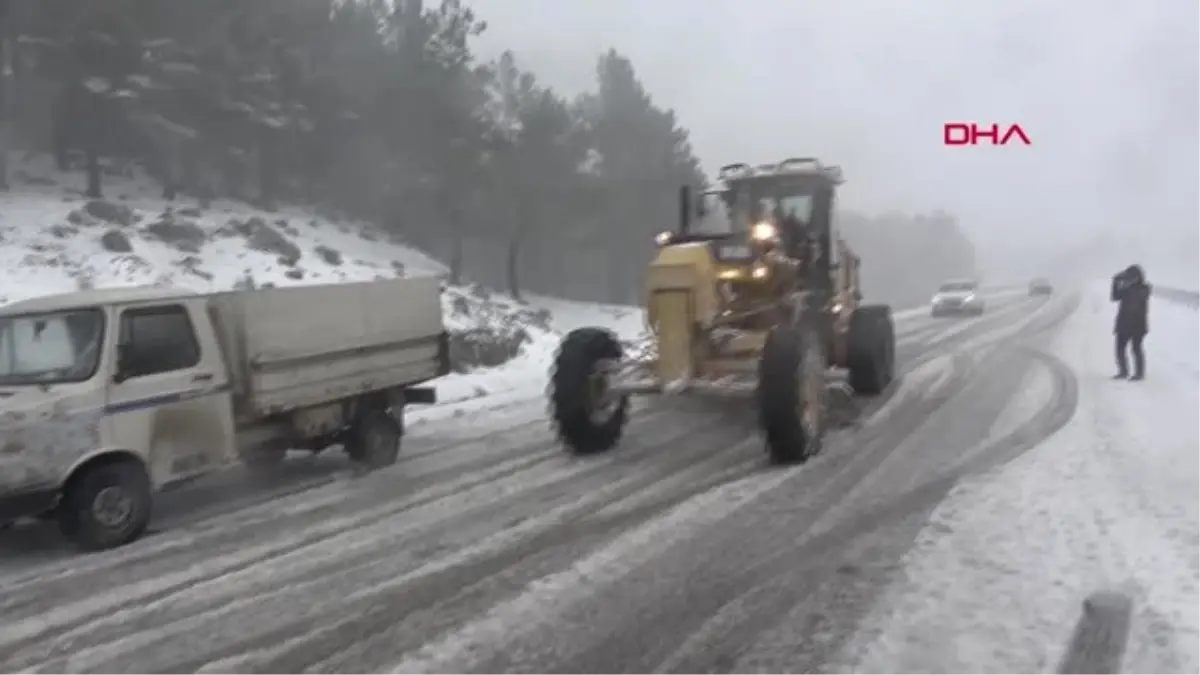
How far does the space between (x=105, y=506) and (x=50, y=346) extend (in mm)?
1391

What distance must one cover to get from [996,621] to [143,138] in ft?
128

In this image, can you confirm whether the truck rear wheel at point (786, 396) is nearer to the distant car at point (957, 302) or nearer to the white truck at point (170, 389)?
the white truck at point (170, 389)

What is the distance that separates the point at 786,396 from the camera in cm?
976

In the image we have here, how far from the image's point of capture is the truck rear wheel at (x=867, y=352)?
14266mm

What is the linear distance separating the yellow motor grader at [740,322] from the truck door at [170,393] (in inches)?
134

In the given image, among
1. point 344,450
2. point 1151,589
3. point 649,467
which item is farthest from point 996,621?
point 344,450

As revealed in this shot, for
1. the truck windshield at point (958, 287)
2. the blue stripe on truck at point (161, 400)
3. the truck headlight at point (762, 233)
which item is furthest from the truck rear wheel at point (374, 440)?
the truck windshield at point (958, 287)

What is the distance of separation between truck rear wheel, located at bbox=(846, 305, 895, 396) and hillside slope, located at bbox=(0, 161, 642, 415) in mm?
5226

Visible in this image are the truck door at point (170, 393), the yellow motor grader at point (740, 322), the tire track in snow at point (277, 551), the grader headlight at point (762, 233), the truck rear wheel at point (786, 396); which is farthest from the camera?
the grader headlight at point (762, 233)

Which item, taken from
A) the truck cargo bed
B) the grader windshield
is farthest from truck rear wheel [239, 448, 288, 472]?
the grader windshield

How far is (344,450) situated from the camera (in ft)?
37.0

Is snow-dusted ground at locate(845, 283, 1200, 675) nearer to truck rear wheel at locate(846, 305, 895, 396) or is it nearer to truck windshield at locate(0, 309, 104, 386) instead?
truck rear wheel at locate(846, 305, 895, 396)

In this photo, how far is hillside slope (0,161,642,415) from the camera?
22.2m

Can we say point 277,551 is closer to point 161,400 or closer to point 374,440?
point 161,400
